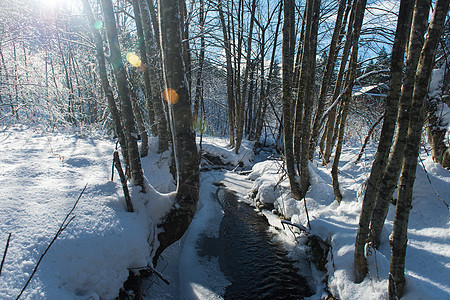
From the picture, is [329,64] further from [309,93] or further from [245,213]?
[245,213]

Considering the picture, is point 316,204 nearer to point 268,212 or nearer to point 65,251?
point 268,212

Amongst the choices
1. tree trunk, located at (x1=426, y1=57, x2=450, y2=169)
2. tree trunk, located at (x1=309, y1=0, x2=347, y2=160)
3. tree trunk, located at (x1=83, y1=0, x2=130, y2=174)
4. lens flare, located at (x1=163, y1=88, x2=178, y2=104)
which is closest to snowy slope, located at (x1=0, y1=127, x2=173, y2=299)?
tree trunk, located at (x1=83, y1=0, x2=130, y2=174)

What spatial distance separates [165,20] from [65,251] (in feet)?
10.1

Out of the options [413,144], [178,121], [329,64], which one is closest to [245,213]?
[178,121]

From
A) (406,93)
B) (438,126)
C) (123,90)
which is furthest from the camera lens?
(438,126)

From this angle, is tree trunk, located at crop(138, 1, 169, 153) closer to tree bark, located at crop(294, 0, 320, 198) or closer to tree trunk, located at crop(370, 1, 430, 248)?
tree bark, located at crop(294, 0, 320, 198)

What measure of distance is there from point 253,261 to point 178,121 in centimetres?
309

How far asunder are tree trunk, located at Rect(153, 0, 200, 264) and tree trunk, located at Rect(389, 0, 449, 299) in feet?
8.12

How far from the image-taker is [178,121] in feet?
10.6

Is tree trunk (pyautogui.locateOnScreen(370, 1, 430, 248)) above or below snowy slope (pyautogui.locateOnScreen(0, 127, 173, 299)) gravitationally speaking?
above

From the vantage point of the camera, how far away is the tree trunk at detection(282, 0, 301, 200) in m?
4.85

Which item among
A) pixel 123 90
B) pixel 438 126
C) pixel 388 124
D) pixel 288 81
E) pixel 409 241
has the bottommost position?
pixel 409 241

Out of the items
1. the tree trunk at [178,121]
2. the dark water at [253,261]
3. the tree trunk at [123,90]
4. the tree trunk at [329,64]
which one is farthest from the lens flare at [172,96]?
the tree trunk at [329,64]

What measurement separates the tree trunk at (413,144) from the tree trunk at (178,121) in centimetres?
247
